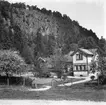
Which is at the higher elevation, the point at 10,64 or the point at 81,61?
the point at 81,61

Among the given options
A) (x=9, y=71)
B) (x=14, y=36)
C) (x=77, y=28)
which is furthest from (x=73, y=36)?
(x=9, y=71)

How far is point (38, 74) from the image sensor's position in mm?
33969

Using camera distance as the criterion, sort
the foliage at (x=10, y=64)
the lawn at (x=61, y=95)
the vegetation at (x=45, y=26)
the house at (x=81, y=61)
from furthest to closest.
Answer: the vegetation at (x=45, y=26) < the house at (x=81, y=61) < the foliage at (x=10, y=64) < the lawn at (x=61, y=95)

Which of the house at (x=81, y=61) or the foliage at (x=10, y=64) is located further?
the house at (x=81, y=61)

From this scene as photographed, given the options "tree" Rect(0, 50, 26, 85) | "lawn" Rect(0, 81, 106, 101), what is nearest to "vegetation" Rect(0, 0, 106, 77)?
"tree" Rect(0, 50, 26, 85)

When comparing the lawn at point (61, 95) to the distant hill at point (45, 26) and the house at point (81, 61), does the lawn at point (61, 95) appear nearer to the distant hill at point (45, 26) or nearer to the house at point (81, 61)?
the house at point (81, 61)

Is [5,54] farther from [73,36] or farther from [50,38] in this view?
[73,36]

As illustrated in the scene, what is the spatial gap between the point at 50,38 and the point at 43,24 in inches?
736

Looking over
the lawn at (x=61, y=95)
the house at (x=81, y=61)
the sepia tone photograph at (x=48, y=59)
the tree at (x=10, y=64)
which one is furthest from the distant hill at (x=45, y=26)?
the lawn at (x=61, y=95)

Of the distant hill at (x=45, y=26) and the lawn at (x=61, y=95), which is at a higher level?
the distant hill at (x=45, y=26)

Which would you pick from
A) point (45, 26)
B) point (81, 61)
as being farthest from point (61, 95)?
point (45, 26)

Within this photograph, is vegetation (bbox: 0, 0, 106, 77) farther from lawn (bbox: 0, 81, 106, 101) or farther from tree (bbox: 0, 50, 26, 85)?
lawn (bbox: 0, 81, 106, 101)

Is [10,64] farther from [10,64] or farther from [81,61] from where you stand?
[81,61]

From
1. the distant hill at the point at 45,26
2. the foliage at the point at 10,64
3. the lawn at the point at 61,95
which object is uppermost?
the distant hill at the point at 45,26
